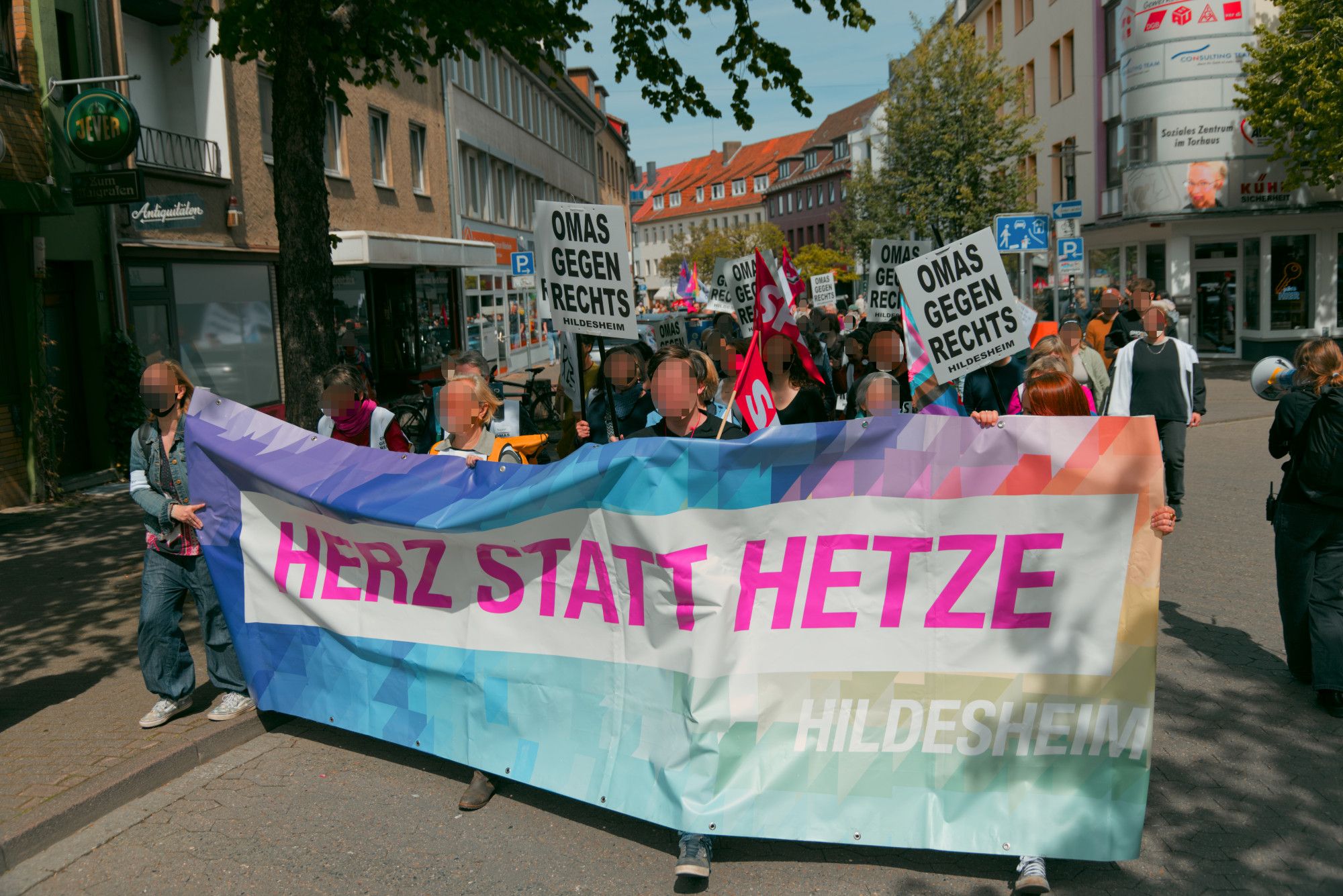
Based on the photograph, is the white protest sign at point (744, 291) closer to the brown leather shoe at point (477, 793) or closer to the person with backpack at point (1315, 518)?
the person with backpack at point (1315, 518)

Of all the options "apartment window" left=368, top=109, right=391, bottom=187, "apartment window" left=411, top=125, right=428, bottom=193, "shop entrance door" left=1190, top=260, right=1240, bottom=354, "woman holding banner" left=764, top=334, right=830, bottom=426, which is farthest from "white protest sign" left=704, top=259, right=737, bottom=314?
"shop entrance door" left=1190, top=260, right=1240, bottom=354

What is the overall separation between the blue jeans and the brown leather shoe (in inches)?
63.1

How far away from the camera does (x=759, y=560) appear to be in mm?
4258

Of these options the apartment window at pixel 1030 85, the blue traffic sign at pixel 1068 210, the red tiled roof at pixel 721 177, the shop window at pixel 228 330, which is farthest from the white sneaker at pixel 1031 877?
the red tiled roof at pixel 721 177

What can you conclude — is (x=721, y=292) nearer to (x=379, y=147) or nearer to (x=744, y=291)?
(x=744, y=291)

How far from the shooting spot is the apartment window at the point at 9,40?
41.9 feet

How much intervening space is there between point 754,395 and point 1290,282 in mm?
27091

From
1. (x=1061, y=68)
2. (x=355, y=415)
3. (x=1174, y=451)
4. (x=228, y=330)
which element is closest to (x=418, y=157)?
(x=228, y=330)

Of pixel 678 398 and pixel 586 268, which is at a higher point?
pixel 586 268

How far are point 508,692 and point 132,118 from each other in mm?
10684

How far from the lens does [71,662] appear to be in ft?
22.4

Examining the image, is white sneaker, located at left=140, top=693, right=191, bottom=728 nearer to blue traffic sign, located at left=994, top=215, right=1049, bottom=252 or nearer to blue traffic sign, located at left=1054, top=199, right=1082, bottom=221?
blue traffic sign, located at left=994, top=215, right=1049, bottom=252

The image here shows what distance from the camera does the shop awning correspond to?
2134 centimetres

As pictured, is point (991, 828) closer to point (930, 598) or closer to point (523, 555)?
point (930, 598)
